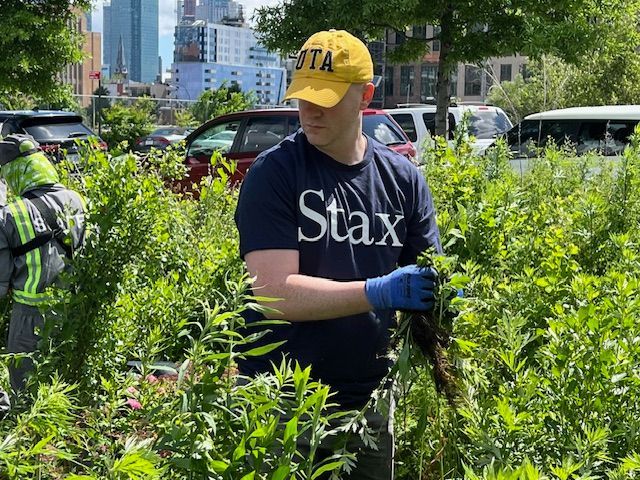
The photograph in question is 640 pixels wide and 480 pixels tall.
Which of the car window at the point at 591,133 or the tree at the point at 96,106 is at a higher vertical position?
the tree at the point at 96,106

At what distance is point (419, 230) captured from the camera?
94.2 inches

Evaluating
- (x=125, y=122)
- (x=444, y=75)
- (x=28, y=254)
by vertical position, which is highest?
(x=444, y=75)

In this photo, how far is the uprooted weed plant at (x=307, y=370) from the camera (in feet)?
4.75

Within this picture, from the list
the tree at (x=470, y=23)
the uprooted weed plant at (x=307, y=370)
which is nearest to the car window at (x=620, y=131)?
the tree at (x=470, y=23)

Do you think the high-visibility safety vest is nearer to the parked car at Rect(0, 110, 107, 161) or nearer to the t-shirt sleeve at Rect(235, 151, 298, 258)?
the t-shirt sleeve at Rect(235, 151, 298, 258)

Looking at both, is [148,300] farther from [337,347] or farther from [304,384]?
[304,384]

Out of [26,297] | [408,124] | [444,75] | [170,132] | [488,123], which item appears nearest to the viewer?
[26,297]

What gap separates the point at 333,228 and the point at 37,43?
12.6 m

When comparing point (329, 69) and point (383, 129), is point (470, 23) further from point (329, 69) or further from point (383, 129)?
point (329, 69)

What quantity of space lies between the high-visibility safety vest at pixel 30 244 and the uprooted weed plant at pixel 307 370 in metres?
0.35

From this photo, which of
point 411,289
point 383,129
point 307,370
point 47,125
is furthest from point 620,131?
point 307,370

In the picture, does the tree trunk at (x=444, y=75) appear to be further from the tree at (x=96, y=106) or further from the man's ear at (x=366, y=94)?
the tree at (x=96, y=106)

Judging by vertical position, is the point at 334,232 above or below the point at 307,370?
above

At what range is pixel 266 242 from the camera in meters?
2.13
